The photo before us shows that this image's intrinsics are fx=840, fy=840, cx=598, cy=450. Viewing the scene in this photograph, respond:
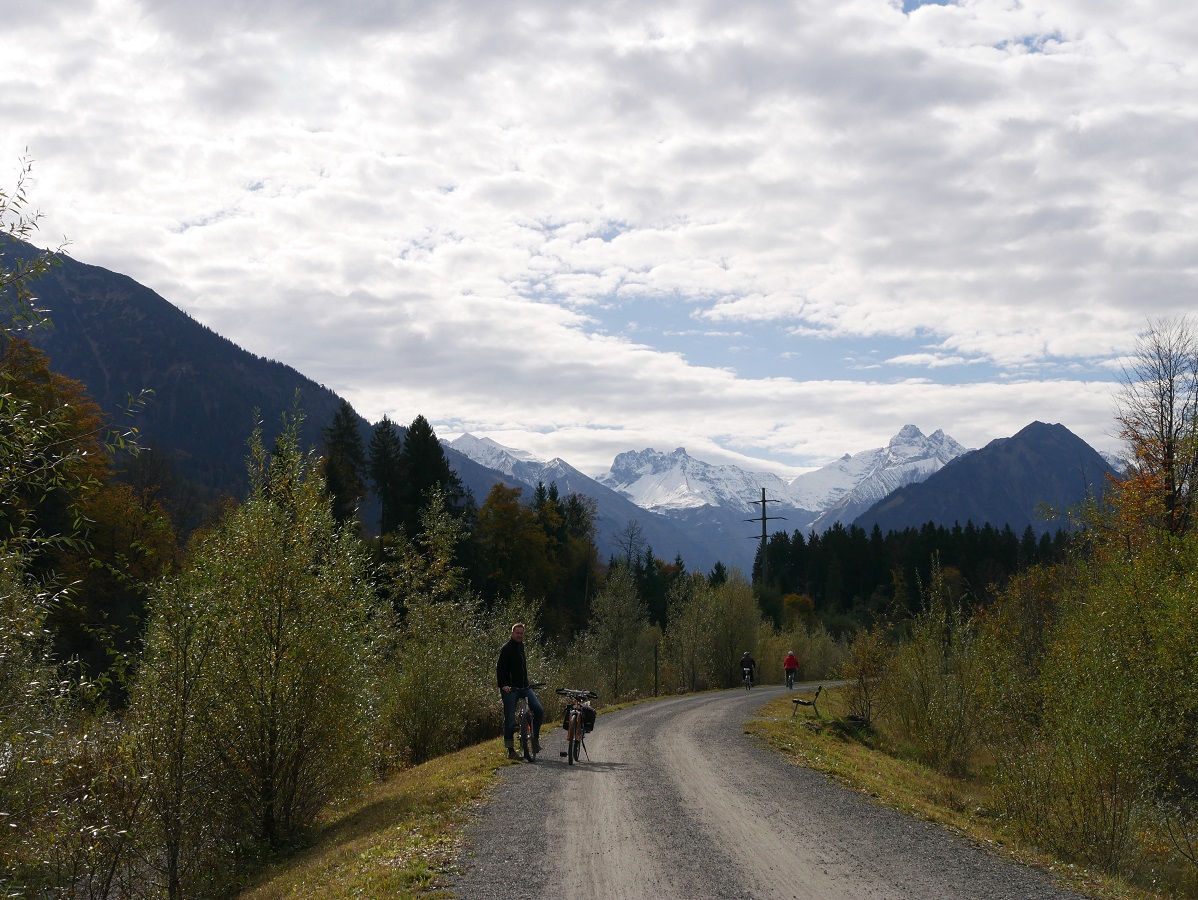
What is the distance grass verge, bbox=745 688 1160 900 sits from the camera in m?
11.9

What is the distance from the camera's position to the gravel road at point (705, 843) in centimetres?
974

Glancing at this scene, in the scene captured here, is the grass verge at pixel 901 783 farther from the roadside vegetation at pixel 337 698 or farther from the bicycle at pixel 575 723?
the bicycle at pixel 575 723

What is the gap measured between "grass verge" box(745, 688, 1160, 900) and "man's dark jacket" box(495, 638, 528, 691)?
22.2 ft

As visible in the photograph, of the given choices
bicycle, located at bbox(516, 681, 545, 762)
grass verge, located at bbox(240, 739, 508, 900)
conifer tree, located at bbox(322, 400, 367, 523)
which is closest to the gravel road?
bicycle, located at bbox(516, 681, 545, 762)

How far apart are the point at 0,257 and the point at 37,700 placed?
253 inches

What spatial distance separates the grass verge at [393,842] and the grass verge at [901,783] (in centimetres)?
749

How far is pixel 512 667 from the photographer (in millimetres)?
17406

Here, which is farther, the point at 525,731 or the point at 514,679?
the point at 525,731

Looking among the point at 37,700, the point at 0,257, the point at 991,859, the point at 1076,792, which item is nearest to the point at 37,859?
the point at 37,700

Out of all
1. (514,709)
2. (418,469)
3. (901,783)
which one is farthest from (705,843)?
(418,469)

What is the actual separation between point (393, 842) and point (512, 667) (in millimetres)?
5783

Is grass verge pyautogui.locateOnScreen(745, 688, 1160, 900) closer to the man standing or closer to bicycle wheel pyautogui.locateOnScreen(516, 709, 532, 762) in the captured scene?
bicycle wheel pyautogui.locateOnScreen(516, 709, 532, 762)

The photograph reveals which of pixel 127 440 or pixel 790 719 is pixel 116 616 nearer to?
pixel 790 719

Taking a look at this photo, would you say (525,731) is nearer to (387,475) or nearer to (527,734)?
(527,734)
